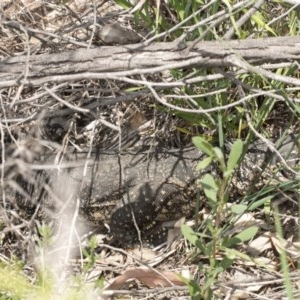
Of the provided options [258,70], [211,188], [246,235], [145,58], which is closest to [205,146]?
[211,188]

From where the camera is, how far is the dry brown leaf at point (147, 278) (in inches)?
153

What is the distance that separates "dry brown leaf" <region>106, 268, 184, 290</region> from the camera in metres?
3.89

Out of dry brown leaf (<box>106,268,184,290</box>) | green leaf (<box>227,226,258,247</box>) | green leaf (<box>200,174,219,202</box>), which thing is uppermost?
green leaf (<box>200,174,219,202</box>)

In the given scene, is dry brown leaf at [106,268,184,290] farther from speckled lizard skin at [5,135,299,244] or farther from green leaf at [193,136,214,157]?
green leaf at [193,136,214,157]

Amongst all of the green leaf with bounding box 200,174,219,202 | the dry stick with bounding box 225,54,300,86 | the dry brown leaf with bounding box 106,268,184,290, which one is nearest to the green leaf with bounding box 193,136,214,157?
the green leaf with bounding box 200,174,219,202

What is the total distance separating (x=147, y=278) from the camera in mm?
3916

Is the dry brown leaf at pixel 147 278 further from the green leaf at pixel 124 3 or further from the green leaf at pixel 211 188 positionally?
the green leaf at pixel 124 3

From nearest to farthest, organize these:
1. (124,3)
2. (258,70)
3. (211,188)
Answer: (211,188)
(258,70)
(124,3)

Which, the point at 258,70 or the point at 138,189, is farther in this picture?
the point at 138,189

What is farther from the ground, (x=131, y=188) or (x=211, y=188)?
(x=211, y=188)

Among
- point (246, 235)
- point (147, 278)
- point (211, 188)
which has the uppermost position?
point (211, 188)

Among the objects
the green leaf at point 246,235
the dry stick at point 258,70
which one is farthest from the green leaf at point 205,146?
the dry stick at point 258,70

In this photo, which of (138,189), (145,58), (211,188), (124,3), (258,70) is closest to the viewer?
(211,188)

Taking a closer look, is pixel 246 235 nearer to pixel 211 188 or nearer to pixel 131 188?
pixel 211 188
